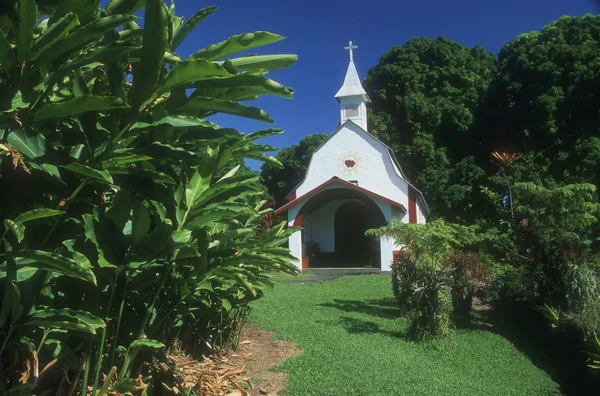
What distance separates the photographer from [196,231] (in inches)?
88.9

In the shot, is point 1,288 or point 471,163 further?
point 471,163

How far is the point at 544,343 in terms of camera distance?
8.24 m

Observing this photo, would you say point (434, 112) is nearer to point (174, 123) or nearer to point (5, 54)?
point (174, 123)

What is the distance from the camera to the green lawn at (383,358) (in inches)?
212

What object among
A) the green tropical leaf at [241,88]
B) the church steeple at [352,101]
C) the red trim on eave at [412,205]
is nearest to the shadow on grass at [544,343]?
the green tropical leaf at [241,88]

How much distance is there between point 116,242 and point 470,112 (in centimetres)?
3139

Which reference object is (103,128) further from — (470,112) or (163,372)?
(470,112)

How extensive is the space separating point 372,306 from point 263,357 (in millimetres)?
5356

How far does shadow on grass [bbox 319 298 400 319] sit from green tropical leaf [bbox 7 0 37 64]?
904 cm

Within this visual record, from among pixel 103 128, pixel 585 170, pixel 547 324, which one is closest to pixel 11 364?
pixel 103 128

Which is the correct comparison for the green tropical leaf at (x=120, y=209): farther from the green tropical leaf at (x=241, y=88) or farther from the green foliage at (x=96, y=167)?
the green tropical leaf at (x=241, y=88)

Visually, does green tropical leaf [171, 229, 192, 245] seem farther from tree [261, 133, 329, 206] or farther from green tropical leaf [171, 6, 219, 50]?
tree [261, 133, 329, 206]

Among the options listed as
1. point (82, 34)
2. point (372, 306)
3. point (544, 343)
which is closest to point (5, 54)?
point (82, 34)

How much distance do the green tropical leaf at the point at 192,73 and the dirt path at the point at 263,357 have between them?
355cm
